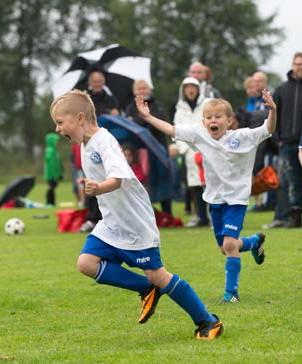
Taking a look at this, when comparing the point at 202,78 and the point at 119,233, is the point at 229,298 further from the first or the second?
the point at 202,78

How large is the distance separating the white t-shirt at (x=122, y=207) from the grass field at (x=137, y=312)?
696 millimetres

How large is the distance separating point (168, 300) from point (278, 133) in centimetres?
604

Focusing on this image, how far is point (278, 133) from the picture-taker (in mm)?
14297

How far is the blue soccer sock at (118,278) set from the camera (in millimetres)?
7137

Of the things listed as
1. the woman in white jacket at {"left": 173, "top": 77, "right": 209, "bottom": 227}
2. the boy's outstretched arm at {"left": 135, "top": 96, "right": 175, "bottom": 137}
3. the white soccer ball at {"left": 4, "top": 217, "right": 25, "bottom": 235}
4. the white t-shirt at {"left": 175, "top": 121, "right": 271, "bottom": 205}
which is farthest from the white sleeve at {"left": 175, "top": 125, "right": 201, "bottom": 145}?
the white soccer ball at {"left": 4, "top": 217, "right": 25, "bottom": 235}

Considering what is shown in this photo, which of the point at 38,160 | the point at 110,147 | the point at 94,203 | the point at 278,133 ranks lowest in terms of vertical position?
the point at 38,160

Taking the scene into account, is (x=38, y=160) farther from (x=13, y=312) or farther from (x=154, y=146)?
(x=13, y=312)

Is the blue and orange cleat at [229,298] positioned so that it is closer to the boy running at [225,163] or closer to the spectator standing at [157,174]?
the boy running at [225,163]

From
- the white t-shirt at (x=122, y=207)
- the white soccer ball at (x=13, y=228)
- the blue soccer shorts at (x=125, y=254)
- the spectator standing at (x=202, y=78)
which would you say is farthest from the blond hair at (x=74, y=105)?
the white soccer ball at (x=13, y=228)

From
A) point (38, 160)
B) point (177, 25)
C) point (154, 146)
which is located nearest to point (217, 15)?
point (177, 25)

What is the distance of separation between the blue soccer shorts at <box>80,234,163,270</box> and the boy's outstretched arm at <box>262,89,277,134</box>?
1.90 m

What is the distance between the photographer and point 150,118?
8.45 meters

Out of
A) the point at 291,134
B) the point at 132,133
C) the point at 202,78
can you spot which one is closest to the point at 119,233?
the point at 291,134

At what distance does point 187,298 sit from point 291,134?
739 centimetres
